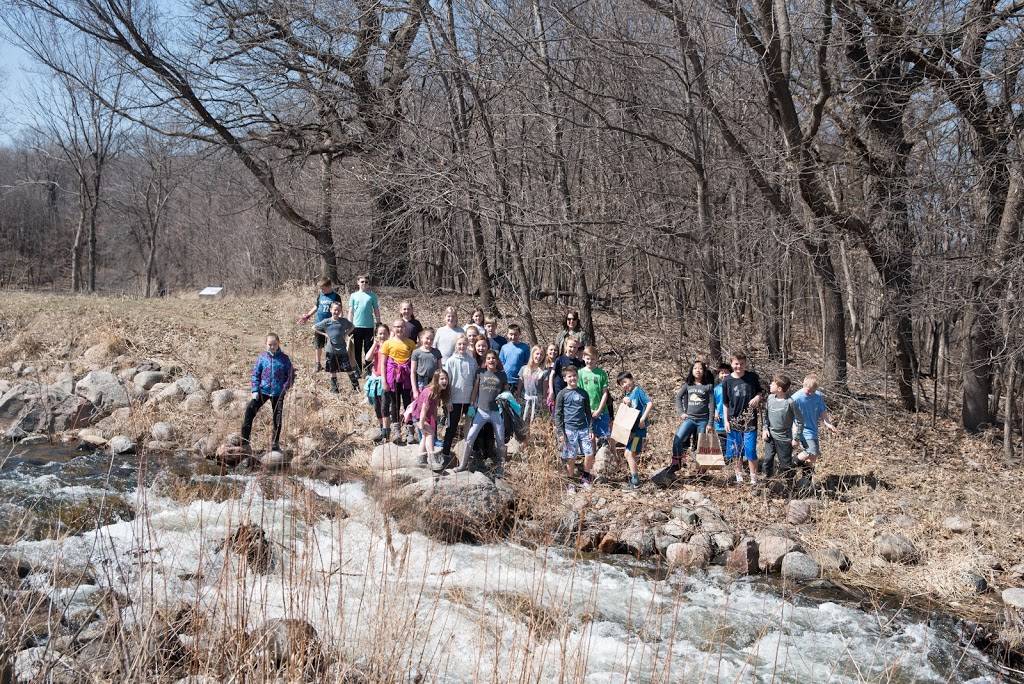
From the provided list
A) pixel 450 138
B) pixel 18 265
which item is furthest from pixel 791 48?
pixel 18 265

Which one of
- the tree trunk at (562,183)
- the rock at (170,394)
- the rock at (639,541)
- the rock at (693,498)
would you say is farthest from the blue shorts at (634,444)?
the rock at (170,394)

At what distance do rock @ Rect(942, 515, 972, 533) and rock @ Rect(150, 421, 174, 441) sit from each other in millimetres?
10241

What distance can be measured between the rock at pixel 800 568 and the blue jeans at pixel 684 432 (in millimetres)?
2394

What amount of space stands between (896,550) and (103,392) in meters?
11.9

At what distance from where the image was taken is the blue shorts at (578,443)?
10125mm

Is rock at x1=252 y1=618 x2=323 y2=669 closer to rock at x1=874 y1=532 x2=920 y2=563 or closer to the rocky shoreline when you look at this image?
the rocky shoreline

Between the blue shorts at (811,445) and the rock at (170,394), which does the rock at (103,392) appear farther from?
the blue shorts at (811,445)

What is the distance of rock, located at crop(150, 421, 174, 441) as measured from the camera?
11891 millimetres

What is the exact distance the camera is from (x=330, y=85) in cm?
1839

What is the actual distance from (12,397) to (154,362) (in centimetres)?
246

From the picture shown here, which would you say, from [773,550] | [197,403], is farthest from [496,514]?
[197,403]

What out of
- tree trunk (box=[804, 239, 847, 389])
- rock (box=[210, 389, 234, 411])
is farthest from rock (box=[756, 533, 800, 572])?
rock (box=[210, 389, 234, 411])

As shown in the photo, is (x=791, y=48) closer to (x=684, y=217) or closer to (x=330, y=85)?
(x=684, y=217)

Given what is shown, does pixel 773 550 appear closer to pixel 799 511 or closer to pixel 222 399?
pixel 799 511
